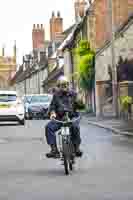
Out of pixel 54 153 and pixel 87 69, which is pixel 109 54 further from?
pixel 54 153

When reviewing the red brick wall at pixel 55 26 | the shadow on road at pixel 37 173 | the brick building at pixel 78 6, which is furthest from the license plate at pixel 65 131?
the red brick wall at pixel 55 26

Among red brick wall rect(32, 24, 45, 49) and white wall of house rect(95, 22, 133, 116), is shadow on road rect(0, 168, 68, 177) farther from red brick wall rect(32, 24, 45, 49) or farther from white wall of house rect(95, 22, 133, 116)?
red brick wall rect(32, 24, 45, 49)

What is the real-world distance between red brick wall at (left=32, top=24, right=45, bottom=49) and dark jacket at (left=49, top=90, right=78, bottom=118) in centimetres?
9793

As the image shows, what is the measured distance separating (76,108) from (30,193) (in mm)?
3528

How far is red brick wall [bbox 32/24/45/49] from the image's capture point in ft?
368

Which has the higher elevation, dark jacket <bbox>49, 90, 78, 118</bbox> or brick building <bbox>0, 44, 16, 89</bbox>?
brick building <bbox>0, 44, 16, 89</bbox>

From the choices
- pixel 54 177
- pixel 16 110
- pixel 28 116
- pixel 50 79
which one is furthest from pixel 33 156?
pixel 50 79

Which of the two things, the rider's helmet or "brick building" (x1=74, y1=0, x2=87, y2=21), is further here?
"brick building" (x1=74, y1=0, x2=87, y2=21)

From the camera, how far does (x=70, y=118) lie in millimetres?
13945

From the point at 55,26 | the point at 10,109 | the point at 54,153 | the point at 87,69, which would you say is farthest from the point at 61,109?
the point at 55,26

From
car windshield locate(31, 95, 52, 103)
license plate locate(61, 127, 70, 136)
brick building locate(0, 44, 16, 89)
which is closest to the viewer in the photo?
license plate locate(61, 127, 70, 136)

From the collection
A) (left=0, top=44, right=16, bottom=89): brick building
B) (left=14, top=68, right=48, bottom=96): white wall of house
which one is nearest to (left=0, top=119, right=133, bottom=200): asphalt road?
(left=14, top=68, right=48, bottom=96): white wall of house

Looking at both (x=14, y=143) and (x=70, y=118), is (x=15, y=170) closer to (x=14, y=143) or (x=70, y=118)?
(x=70, y=118)

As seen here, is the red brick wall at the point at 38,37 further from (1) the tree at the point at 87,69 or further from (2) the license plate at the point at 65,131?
(2) the license plate at the point at 65,131
